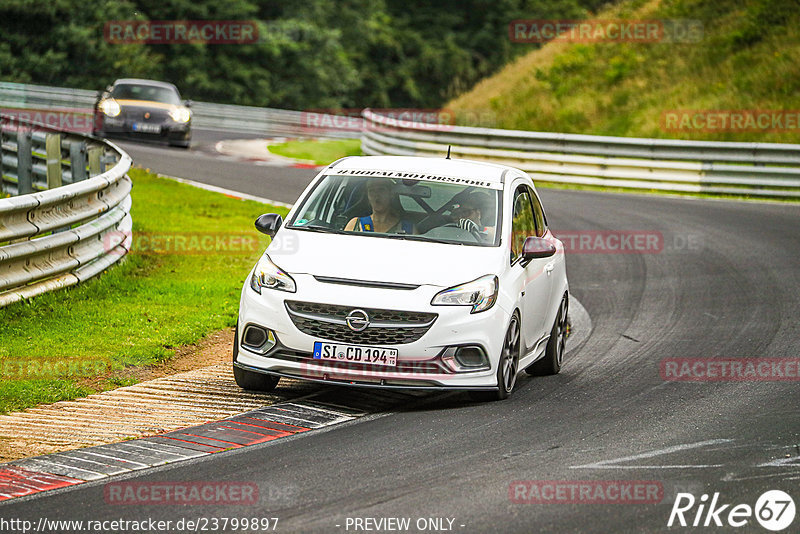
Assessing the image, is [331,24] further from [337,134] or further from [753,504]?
[753,504]

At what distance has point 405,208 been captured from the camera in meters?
9.04

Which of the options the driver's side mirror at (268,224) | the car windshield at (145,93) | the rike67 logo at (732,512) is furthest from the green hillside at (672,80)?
the rike67 logo at (732,512)

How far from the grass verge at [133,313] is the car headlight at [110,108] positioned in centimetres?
1223

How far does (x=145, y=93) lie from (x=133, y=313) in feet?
65.3

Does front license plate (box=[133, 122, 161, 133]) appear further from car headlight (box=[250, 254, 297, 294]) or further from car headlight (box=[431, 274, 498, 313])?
car headlight (box=[431, 274, 498, 313])

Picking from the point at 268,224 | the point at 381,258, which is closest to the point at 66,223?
the point at 268,224

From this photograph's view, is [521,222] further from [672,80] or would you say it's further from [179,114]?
[672,80]

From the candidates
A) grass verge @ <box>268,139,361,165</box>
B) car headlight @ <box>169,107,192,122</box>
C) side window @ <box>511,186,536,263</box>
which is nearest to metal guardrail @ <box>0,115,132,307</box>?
side window @ <box>511,186,536,263</box>

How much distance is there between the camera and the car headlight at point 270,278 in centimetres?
798

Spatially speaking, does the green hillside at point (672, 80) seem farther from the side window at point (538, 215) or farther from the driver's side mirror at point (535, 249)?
the driver's side mirror at point (535, 249)

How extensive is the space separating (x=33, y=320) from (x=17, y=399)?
220 centimetres

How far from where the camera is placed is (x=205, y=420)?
7.58 meters

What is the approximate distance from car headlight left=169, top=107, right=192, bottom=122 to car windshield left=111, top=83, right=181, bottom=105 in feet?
0.75

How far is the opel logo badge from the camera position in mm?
7727
